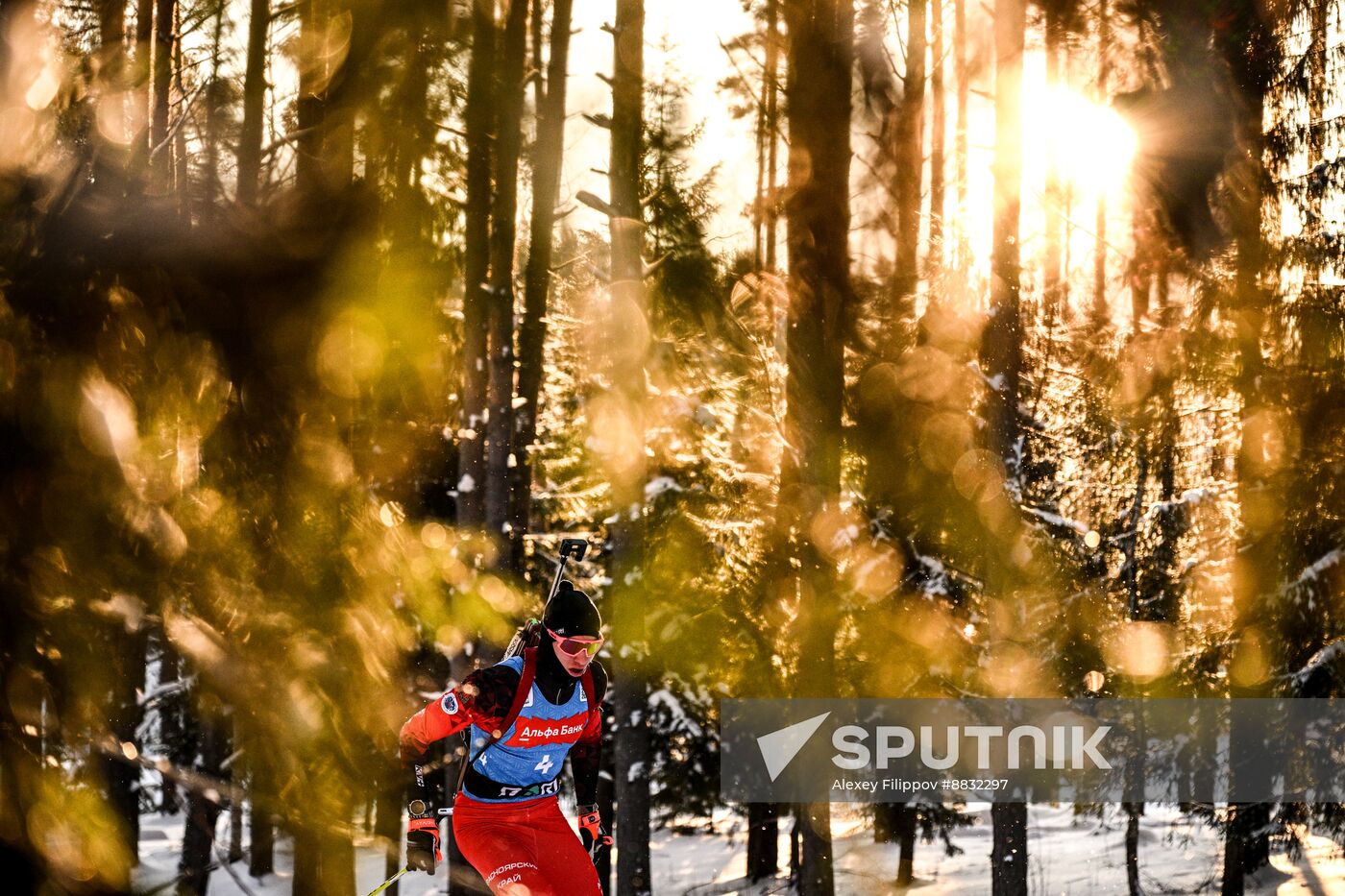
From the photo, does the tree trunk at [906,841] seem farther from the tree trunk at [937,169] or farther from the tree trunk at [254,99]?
the tree trunk at [254,99]

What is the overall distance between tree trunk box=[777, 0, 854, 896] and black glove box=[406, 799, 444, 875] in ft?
18.5

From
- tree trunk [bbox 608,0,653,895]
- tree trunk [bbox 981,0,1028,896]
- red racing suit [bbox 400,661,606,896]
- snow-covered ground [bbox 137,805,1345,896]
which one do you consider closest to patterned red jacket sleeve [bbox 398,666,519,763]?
red racing suit [bbox 400,661,606,896]

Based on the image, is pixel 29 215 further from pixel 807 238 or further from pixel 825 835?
pixel 825 835

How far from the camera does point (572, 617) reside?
16.8 ft

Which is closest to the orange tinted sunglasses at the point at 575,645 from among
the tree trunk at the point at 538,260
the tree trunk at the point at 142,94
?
the tree trunk at the point at 142,94

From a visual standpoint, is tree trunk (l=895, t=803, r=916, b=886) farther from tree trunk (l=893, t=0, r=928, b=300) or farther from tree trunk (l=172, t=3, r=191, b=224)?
tree trunk (l=172, t=3, r=191, b=224)

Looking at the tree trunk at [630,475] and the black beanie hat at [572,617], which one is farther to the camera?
the tree trunk at [630,475]

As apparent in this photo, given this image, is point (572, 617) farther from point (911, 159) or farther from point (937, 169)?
point (937, 169)

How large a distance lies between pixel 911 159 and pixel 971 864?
1207 centimetres

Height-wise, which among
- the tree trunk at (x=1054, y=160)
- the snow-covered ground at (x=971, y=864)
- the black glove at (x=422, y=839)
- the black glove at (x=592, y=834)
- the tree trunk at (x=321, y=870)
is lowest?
the snow-covered ground at (x=971, y=864)

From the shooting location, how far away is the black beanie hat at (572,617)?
5129 millimetres

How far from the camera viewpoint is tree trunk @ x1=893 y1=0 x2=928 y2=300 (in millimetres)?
11203

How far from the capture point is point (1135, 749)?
1245 cm

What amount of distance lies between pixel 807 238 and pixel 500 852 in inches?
257
